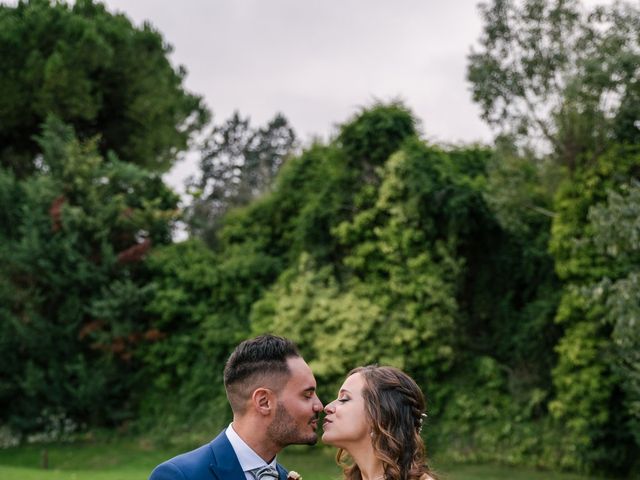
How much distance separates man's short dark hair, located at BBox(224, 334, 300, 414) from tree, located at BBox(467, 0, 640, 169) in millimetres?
12391

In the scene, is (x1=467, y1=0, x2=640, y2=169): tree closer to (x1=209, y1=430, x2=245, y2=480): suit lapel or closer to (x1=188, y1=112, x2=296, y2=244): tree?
(x1=209, y1=430, x2=245, y2=480): suit lapel

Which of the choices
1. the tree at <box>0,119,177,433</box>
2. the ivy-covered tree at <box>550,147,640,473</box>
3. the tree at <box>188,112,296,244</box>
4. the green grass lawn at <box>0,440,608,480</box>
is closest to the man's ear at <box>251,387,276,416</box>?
the ivy-covered tree at <box>550,147,640,473</box>

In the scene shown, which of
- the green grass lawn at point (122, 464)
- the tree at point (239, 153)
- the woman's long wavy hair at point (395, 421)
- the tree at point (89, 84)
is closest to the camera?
the woman's long wavy hair at point (395, 421)

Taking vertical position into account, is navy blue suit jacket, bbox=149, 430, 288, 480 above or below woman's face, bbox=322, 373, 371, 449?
below

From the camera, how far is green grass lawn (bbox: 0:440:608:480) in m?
16.0

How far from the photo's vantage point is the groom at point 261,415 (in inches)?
139

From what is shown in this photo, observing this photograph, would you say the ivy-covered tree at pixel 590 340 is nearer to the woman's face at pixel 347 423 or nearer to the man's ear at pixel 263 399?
the woman's face at pixel 347 423

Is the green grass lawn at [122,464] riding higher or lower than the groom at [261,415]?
lower

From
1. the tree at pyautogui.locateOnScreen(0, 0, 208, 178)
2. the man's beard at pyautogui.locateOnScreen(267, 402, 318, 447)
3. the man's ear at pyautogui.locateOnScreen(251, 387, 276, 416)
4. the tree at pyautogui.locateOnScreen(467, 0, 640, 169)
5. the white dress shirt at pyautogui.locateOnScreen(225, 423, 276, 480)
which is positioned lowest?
the white dress shirt at pyautogui.locateOnScreen(225, 423, 276, 480)

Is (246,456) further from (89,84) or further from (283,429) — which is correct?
(89,84)

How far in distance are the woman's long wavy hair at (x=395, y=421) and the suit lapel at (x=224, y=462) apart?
0.70m

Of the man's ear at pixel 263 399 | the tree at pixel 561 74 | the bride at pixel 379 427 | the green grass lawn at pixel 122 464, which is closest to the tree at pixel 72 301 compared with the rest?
the green grass lawn at pixel 122 464

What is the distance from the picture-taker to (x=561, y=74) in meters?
16.2

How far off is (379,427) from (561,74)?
534 inches
